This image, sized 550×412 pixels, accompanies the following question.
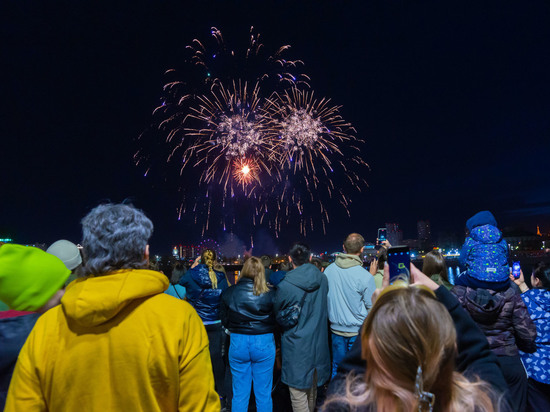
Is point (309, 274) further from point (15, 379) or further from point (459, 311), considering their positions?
point (15, 379)

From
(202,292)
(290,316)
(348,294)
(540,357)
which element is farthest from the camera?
(202,292)

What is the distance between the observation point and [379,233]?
3795mm

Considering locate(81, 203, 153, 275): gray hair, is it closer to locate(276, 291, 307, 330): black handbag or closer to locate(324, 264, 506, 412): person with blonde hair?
locate(324, 264, 506, 412): person with blonde hair

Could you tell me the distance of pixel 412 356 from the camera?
1146 millimetres

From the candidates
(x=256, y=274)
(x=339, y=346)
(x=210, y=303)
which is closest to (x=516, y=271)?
(x=339, y=346)

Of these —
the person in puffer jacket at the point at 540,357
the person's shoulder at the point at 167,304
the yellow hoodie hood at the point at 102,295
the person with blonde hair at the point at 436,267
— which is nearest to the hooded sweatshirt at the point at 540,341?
the person in puffer jacket at the point at 540,357

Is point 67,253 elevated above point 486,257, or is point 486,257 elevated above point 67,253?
point 486,257

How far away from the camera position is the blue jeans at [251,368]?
452 cm

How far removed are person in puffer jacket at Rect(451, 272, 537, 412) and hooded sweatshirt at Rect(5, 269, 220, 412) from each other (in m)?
3.01

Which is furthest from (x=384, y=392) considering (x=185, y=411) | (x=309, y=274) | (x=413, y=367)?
(x=309, y=274)

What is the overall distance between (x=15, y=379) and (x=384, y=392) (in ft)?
6.45

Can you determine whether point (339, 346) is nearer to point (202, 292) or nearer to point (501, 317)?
point (501, 317)

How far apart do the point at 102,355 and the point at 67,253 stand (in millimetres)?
2731

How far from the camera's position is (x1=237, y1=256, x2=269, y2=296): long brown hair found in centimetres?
457
